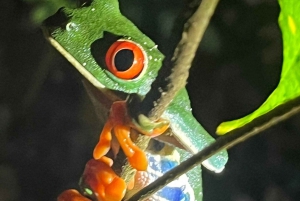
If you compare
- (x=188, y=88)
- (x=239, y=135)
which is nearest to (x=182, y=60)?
(x=239, y=135)

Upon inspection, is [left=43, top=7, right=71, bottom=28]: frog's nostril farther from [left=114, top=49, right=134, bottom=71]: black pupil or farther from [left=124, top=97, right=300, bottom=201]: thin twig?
[left=124, top=97, right=300, bottom=201]: thin twig

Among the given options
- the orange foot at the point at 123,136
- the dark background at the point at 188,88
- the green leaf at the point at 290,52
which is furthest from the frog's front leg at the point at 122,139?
the dark background at the point at 188,88

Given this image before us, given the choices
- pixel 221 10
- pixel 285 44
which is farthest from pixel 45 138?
pixel 285 44

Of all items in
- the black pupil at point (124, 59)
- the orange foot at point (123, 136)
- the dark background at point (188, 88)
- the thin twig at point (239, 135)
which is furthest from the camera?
the dark background at point (188, 88)

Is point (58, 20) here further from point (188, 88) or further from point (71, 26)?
point (188, 88)

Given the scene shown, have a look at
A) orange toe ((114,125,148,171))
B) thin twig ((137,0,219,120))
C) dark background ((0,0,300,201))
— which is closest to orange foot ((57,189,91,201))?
orange toe ((114,125,148,171))

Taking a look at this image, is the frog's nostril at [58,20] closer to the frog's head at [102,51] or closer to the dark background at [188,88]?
the frog's head at [102,51]

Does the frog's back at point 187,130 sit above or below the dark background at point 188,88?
above
